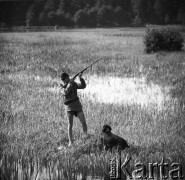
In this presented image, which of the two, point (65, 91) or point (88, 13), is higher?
point (88, 13)

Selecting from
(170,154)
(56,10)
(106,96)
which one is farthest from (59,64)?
(56,10)

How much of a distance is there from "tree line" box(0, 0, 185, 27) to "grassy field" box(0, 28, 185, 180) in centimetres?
600

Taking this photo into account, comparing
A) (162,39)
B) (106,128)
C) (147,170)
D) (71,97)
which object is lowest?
(147,170)

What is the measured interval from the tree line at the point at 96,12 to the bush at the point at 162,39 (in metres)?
1.04

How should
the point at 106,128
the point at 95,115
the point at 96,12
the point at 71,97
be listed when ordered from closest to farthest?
the point at 106,128 → the point at 71,97 → the point at 95,115 → the point at 96,12

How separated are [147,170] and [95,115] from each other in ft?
10.1

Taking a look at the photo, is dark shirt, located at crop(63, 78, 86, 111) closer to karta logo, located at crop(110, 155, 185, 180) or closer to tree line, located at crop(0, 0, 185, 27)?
karta logo, located at crop(110, 155, 185, 180)

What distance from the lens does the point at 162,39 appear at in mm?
21984

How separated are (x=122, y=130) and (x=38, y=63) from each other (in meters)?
11.2

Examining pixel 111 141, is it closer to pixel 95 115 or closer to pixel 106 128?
pixel 106 128

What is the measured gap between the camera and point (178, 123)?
295 inches

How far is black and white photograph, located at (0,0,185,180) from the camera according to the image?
17.0 feet

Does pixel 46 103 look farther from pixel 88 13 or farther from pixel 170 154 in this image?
pixel 88 13

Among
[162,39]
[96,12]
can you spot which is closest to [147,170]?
[162,39]
